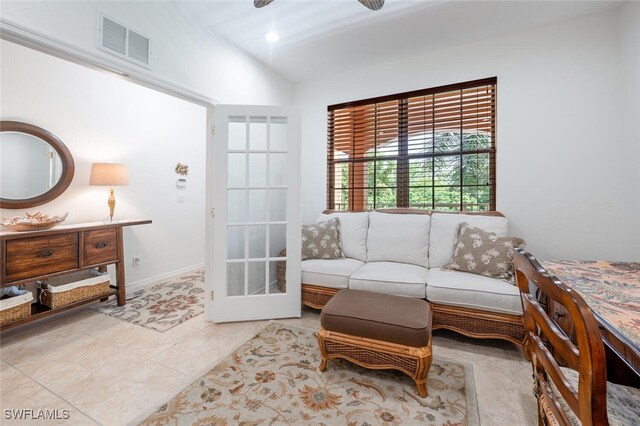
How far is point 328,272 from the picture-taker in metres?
2.55

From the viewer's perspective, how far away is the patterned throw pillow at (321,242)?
2834 millimetres

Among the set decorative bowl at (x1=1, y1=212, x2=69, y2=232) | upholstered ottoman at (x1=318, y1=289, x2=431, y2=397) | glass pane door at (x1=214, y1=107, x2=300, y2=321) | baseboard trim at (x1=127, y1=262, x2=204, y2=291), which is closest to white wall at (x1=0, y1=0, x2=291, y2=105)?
glass pane door at (x1=214, y1=107, x2=300, y2=321)

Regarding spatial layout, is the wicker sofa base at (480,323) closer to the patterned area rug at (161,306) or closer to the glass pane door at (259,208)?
the glass pane door at (259,208)

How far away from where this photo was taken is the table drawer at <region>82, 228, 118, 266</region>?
2602mm

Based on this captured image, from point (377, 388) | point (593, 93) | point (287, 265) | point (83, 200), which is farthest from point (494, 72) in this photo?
point (83, 200)

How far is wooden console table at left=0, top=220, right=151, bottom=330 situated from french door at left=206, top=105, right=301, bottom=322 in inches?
46.9

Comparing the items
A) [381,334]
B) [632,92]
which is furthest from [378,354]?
[632,92]

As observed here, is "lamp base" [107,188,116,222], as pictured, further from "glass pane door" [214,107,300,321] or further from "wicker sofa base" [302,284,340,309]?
"wicker sofa base" [302,284,340,309]

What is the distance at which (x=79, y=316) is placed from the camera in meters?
2.64

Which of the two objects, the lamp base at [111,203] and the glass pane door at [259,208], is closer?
the glass pane door at [259,208]

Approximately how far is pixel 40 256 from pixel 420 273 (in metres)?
3.28

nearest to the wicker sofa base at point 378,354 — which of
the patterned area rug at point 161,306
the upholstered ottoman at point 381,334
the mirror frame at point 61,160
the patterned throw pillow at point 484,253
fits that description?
the upholstered ottoman at point 381,334

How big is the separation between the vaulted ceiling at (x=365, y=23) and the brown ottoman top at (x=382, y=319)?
7.83 ft

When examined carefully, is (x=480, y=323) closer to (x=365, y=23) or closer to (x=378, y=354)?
(x=378, y=354)
